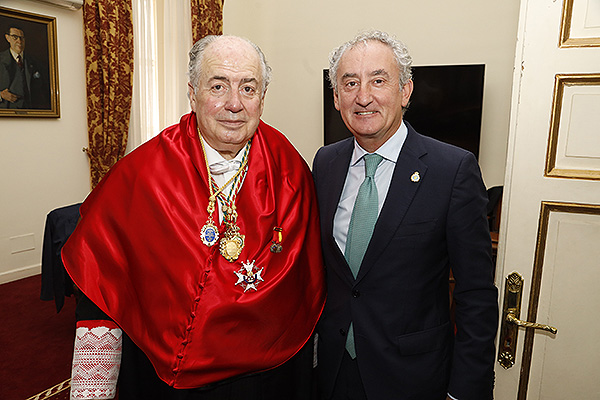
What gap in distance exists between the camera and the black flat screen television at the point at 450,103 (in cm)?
411

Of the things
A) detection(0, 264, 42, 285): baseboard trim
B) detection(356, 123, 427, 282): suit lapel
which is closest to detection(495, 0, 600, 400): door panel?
detection(356, 123, 427, 282): suit lapel

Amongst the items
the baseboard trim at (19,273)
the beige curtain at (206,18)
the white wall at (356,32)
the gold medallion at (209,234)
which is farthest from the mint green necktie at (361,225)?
the beige curtain at (206,18)

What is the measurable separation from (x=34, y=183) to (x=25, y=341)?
5.69ft

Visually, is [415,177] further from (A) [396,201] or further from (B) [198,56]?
(B) [198,56]

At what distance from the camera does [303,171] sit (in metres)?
1.51

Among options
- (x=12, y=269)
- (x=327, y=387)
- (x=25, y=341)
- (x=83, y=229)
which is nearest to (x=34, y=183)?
(x=12, y=269)

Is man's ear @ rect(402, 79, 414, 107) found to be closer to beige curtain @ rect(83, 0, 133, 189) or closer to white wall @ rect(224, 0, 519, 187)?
white wall @ rect(224, 0, 519, 187)

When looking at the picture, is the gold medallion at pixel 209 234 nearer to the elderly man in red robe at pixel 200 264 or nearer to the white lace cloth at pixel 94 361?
the elderly man in red robe at pixel 200 264

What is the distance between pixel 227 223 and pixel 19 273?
3.88 m

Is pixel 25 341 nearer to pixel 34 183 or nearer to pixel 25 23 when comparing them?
pixel 34 183

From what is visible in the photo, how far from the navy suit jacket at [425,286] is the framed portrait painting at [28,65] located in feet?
13.0

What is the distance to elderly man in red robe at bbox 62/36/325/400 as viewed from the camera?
3.98 feet

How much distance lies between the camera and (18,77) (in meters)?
4.01

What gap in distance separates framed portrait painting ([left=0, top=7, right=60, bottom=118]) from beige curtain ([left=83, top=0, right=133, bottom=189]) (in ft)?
1.02
